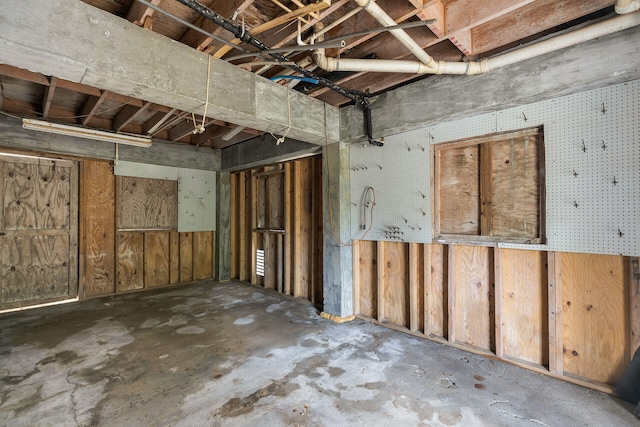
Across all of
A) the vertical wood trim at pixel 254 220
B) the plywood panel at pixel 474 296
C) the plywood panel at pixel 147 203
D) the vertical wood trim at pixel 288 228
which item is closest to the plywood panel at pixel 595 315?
the plywood panel at pixel 474 296

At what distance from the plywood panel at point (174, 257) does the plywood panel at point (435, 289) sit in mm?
4069

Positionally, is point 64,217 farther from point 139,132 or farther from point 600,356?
point 600,356

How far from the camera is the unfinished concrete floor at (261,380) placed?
1729 mm

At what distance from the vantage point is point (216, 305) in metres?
3.89

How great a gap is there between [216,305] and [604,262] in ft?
12.6

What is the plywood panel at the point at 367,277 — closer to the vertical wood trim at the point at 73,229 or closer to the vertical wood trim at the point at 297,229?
the vertical wood trim at the point at 297,229

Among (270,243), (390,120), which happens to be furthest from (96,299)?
(390,120)

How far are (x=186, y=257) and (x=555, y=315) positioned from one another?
197 inches

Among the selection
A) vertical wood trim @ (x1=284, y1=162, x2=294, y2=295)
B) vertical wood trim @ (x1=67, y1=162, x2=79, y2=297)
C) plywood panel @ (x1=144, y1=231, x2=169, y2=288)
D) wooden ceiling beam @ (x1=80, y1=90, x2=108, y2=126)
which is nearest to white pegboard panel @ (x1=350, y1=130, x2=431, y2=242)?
vertical wood trim @ (x1=284, y1=162, x2=294, y2=295)

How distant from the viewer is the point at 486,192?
2.51 m

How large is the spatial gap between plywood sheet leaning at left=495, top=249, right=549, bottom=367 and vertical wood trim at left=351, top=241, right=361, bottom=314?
4.65 ft

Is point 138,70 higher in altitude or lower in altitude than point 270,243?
higher

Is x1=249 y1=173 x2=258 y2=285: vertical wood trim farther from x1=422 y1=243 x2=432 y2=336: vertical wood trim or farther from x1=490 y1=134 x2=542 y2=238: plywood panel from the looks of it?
x1=490 y1=134 x2=542 y2=238: plywood panel

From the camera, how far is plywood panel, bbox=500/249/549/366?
2.26 metres
